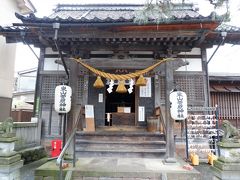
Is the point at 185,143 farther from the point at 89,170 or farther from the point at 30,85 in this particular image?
the point at 30,85

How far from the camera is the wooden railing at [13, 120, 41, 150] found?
791 centimetres

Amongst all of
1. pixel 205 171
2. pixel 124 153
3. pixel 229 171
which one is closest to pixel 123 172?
pixel 124 153

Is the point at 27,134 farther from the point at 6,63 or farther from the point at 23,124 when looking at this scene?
the point at 6,63

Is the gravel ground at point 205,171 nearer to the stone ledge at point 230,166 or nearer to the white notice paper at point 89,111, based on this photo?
the stone ledge at point 230,166

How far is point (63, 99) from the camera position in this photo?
21.8ft

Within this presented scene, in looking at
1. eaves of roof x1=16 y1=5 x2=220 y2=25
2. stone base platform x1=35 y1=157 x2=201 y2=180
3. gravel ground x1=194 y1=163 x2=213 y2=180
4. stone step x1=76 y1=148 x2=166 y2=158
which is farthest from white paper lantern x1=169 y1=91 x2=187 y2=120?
eaves of roof x1=16 y1=5 x2=220 y2=25

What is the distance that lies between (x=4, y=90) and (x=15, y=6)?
551 cm

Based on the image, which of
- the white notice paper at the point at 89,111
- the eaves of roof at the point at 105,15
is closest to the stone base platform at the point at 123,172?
the white notice paper at the point at 89,111

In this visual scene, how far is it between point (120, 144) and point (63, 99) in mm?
2637

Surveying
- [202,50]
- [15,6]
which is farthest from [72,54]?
[15,6]

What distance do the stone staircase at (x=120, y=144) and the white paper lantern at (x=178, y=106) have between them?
1.29 metres

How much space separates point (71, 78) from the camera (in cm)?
684

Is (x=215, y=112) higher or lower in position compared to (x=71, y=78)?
lower

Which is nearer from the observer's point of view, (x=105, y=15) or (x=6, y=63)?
(x=6, y=63)
